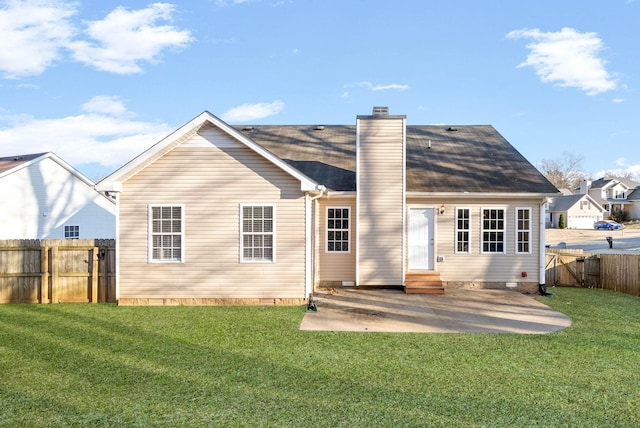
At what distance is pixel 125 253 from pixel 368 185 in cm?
710

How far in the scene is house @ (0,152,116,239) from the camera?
17.6 m

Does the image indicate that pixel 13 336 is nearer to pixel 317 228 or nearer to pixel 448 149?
pixel 317 228

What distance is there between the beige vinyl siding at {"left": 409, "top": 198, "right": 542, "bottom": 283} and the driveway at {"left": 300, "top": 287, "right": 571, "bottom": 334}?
1.89 ft

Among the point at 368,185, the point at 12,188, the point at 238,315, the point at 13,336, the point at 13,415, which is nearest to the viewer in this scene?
the point at 13,415

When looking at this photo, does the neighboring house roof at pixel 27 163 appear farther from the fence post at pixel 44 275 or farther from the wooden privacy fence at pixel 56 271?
the fence post at pixel 44 275

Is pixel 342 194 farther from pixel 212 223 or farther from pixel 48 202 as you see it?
pixel 48 202

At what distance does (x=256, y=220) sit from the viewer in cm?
1061

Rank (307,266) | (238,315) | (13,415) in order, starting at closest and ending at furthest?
(13,415) → (238,315) → (307,266)

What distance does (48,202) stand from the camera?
→ 19078 mm

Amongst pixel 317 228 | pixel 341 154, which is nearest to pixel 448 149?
pixel 341 154

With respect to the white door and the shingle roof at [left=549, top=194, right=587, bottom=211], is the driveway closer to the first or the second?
the white door

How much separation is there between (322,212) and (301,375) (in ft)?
25.5

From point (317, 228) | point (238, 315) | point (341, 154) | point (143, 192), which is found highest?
point (341, 154)

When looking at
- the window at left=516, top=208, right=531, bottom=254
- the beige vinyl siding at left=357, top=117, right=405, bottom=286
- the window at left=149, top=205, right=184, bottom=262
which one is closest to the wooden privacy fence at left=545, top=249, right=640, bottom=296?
the window at left=516, top=208, right=531, bottom=254
